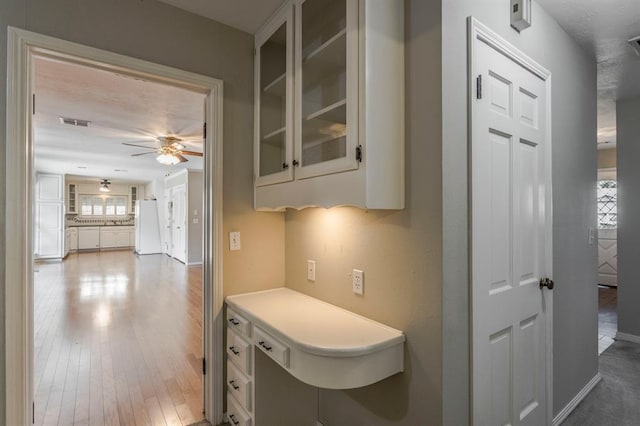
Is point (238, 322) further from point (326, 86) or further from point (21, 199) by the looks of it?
point (326, 86)

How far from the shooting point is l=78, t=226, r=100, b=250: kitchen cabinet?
10.9 m

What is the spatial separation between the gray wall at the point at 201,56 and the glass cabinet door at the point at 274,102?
0.13 m

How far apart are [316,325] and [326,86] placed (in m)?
1.18

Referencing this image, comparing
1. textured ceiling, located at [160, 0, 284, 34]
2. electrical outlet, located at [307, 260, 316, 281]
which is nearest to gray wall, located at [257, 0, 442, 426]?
electrical outlet, located at [307, 260, 316, 281]

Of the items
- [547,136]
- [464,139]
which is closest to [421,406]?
[464,139]

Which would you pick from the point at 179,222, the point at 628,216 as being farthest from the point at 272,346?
the point at 179,222

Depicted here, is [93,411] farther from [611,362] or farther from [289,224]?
[611,362]

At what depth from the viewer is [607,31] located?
2.19 metres

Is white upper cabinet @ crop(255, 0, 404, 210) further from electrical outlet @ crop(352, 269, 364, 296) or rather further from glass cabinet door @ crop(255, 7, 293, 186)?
electrical outlet @ crop(352, 269, 364, 296)

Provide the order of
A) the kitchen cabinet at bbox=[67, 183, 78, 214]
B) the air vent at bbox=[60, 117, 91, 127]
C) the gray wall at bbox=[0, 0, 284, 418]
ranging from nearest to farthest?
the gray wall at bbox=[0, 0, 284, 418], the air vent at bbox=[60, 117, 91, 127], the kitchen cabinet at bbox=[67, 183, 78, 214]

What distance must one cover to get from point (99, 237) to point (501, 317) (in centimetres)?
1299

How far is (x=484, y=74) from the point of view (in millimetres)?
1506

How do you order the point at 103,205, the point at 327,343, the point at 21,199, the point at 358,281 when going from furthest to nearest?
the point at 103,205 < the point at 358,281 < the point at 21,199 < the point at 327,343

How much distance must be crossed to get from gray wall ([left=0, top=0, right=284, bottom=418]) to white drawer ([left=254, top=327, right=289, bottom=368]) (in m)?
0.56
